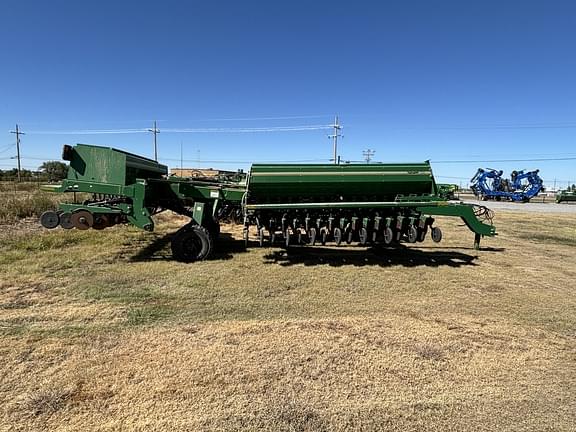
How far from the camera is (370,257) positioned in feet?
26.3

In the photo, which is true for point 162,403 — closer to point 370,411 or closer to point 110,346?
point 110,346

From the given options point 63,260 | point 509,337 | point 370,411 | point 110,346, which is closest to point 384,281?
point 509,337

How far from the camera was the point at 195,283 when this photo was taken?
590cm

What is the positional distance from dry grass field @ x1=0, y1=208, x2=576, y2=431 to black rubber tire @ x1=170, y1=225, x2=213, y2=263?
1.33ft

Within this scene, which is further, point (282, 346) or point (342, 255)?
point (342, 255)

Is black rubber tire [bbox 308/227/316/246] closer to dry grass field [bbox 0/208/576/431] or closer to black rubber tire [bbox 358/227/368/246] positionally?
dry grass field [bbox 0/208/576/431]

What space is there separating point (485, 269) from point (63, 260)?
314 inches

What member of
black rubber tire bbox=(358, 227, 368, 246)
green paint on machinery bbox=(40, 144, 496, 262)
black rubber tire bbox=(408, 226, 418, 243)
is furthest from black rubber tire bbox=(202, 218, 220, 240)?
black rubber tire bbox=(408, 226, 418, 243)

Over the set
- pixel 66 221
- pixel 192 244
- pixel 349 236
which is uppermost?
pixel 66 221

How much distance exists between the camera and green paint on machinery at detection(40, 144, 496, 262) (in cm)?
709

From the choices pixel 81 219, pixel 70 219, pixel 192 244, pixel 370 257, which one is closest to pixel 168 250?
pixel 192 244

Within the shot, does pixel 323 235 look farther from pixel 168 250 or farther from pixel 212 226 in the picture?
pixel 168 250

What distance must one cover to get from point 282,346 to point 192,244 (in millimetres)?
4188

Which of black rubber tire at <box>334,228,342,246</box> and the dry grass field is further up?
black rubber tire at <box>334,228,342,246</box>
